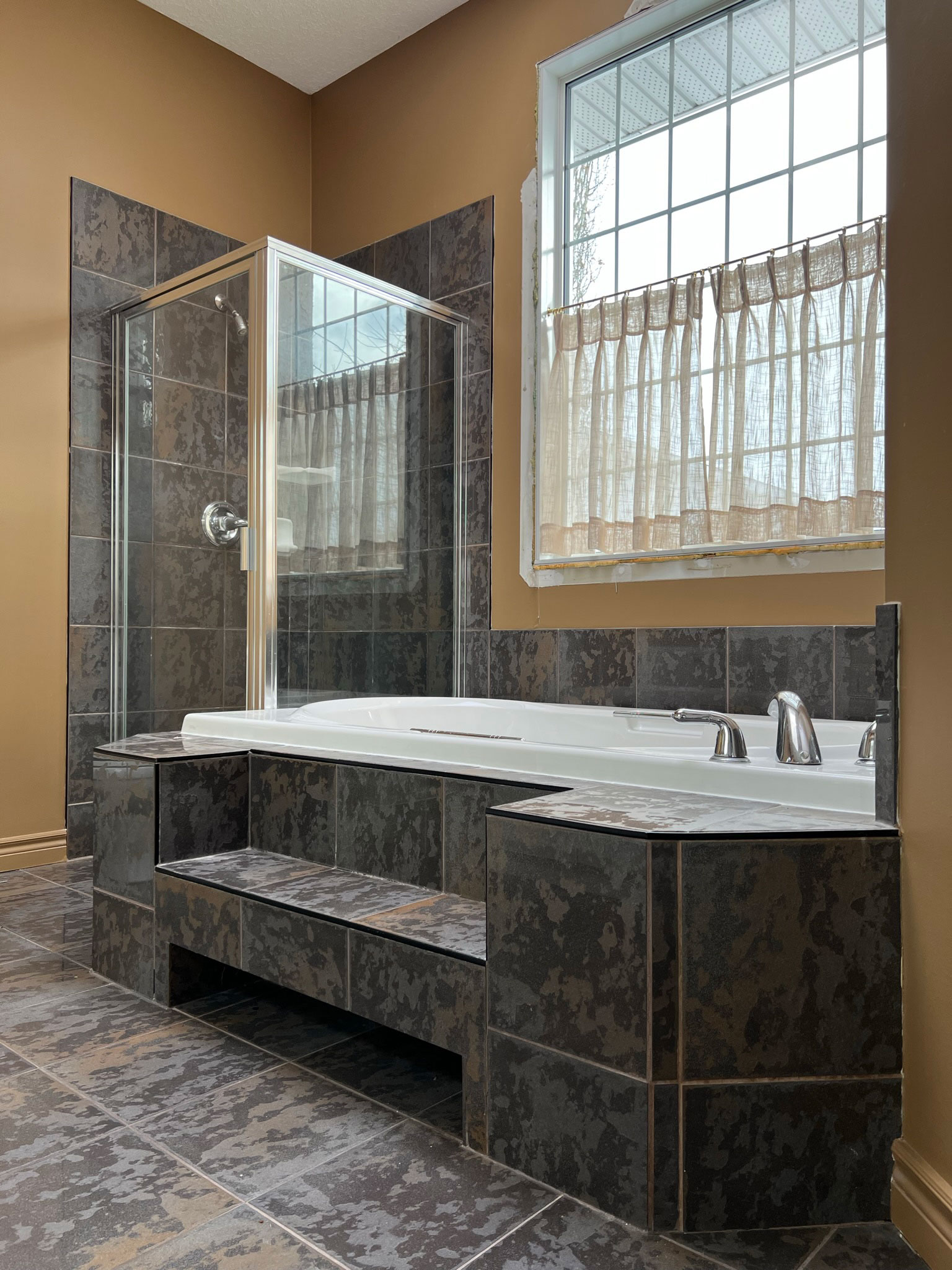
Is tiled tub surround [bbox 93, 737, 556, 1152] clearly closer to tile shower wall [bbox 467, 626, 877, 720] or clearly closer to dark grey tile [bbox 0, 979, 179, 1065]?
dark grey tile [bbox 0, 979, 179, 1065]

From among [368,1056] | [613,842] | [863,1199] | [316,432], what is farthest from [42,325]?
[863,1199]

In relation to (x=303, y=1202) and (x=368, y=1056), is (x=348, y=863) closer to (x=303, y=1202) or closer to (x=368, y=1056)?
(x=368, y=1056)

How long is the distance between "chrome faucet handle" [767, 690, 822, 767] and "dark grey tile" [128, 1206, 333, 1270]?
3.78ft

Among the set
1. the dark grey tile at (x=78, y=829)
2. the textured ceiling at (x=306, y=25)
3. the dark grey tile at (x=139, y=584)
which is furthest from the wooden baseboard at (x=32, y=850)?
the textured ceiling at (x=306, y=25)

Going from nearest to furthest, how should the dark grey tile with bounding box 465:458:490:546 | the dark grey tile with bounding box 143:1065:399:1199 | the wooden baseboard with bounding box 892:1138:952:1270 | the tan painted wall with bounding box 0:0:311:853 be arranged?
1. the wooden baseboard with bounding box 892:1138:952:1270
2. the dark grey tile with bounding box 143:1065:399:1199
3. the tan painted wall with bounding box 0:0:311:853
4. the dark grey tile with bounding box 465:458:490:546

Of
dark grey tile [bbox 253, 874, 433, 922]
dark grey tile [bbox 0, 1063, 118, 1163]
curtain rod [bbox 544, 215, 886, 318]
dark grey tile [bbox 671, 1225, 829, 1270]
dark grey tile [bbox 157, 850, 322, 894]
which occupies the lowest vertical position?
dark grey tile [bbox 0, 1063, 118, 1163]

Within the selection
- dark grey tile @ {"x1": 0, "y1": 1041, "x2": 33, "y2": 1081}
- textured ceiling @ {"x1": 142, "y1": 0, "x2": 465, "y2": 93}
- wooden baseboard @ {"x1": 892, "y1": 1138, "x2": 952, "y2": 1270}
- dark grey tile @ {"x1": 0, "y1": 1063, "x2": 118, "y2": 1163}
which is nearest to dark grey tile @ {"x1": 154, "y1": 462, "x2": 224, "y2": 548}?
dark grey tile @ {"x1": 0, "y1": 1041, "x2": 33, "y2": 1081}

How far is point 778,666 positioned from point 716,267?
1.17 m

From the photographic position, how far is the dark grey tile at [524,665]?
3.04 metres

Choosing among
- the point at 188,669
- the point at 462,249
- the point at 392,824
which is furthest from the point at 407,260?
the point at 392,824

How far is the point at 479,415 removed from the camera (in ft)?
10.8

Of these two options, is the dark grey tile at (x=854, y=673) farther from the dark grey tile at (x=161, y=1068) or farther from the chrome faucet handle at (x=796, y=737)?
the dark grey tile at (x=161, y=1068)

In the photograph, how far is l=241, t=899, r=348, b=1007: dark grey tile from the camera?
156cm

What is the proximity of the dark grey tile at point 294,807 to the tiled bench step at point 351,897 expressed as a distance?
29 millimetres
